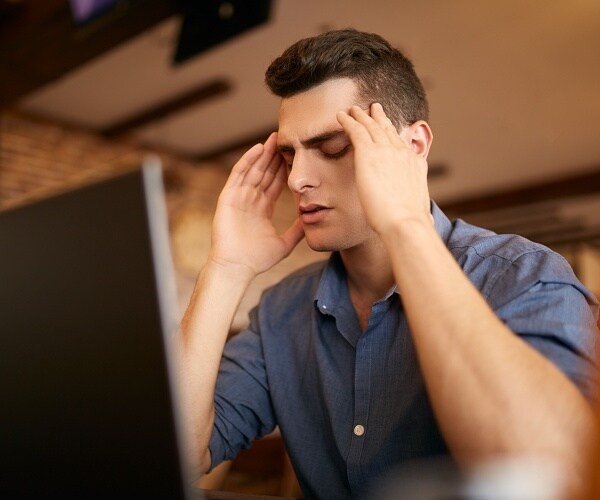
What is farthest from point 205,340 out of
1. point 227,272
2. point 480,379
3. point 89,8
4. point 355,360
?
point 89,8

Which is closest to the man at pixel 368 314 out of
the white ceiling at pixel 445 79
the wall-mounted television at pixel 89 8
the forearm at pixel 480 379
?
the forearm at pixel 480 379

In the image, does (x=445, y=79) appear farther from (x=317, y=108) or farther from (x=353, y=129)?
(x=353, y=129)

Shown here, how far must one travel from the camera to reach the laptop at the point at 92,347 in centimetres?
48

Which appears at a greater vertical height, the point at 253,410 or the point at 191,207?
the point at 191,207

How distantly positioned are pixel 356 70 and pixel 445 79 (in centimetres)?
301

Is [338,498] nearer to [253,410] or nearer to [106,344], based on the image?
[253,410]

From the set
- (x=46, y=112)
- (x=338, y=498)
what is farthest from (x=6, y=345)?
(x=46, y=112)

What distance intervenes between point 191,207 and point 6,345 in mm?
5134

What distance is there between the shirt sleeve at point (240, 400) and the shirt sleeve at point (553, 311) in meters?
0.64

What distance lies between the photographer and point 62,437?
550 millimetres

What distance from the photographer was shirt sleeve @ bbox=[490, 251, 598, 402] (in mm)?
878

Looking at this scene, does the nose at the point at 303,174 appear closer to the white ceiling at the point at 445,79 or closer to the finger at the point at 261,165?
the finger at the point at 261,165

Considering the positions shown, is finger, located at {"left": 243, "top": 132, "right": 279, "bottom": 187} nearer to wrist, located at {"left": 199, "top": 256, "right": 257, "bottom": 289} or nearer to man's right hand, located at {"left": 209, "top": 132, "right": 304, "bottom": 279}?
man's right hand, located at {"left": 209, "top": 132, "right": 304, "bottom": 279}

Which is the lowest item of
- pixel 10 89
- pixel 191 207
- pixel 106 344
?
pixel 106 344
